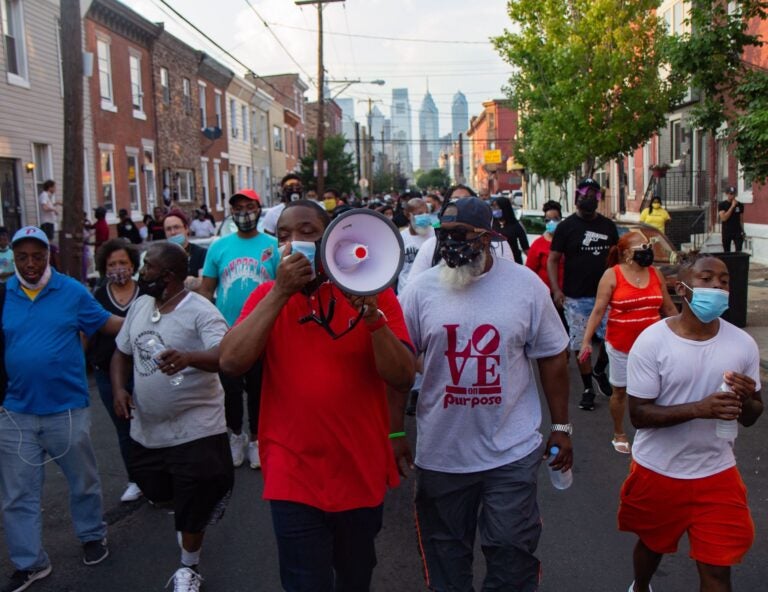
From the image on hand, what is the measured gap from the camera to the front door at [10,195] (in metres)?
17.5

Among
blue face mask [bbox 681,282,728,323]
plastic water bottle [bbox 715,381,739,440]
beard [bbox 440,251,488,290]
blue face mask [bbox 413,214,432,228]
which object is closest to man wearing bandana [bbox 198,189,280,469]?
blue face mask [bbox 413,214,432,228]

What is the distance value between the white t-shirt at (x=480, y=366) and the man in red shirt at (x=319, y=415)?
1.25ft

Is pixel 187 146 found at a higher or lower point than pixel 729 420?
higher

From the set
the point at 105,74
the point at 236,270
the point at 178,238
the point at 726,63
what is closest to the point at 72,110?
the point at 178,238

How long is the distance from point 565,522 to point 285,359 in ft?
9.19

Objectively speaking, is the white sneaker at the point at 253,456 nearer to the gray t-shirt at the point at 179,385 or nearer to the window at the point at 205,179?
the gray t-shirt at the point at 179,385

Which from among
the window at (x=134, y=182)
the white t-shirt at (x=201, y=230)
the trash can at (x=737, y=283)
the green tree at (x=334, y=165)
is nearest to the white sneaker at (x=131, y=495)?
the trash can at (x=737, y=283)

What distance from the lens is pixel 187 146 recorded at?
98.7 ft

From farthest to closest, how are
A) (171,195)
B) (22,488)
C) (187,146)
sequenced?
(187,146) < (171,195) < (22,488)

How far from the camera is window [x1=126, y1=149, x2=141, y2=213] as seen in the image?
24409mm

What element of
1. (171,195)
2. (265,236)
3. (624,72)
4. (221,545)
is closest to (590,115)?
(624,72)

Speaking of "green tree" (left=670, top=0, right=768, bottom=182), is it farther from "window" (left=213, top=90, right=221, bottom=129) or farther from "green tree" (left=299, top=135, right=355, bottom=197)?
"green tree" (left=299, top=135, right=355, bottom=197)

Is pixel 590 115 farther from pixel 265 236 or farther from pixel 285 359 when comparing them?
pixel 285 359

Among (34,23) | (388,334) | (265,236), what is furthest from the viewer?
(34,23)
